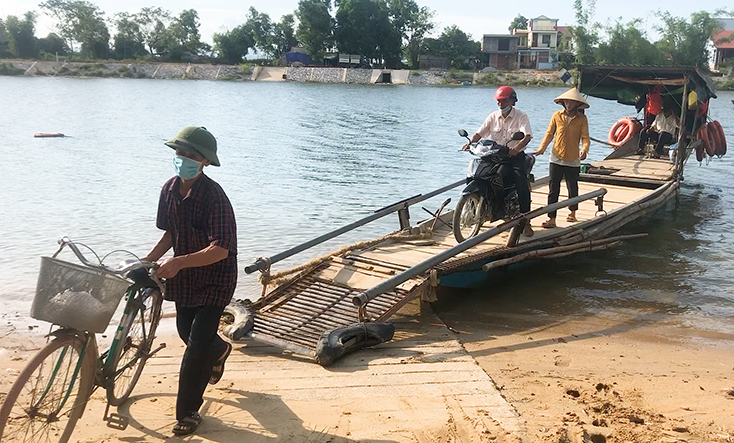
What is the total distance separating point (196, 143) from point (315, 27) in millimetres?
Answer: 85017

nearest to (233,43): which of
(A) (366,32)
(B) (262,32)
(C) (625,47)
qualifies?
(B) (262,32)

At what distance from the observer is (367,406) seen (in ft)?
13.9

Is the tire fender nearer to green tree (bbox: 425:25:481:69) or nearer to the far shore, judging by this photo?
the far shore

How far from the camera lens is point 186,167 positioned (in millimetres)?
3619

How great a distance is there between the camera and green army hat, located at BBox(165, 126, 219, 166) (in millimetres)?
3592

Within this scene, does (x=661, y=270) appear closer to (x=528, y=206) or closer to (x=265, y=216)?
(x=528, y=206)

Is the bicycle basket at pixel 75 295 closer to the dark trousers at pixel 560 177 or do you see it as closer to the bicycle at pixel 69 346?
the bicycle at pixel 69 346

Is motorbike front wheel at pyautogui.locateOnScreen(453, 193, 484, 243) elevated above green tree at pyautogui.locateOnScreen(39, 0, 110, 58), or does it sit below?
below

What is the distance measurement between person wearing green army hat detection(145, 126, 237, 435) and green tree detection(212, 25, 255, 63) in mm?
89794

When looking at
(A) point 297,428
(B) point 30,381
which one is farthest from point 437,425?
(B) point 30,381

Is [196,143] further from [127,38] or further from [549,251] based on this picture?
[127,38]

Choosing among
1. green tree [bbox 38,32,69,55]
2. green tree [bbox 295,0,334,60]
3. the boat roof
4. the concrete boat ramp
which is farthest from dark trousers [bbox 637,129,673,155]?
green tree [bbox 38,32,69,55]

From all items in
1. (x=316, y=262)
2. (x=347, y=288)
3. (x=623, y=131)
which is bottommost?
(x=347, y=288)

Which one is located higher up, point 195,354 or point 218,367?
point 195,354
